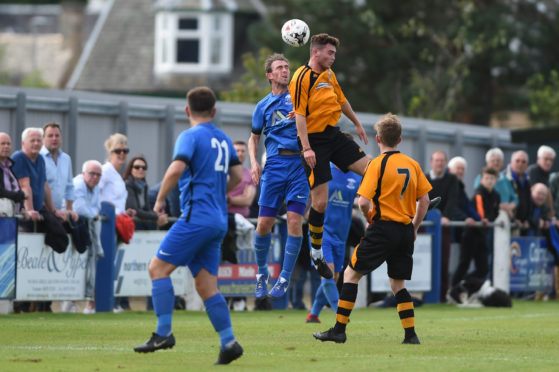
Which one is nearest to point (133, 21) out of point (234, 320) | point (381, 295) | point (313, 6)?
point (313, 6)

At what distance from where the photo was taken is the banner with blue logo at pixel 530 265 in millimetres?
22047

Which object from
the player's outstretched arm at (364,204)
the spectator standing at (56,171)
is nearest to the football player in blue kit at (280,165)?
the player's outstretched arm at (364,204)

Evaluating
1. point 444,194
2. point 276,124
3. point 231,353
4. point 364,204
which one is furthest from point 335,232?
point 444,194

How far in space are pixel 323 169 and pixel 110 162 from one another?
5.69 meters

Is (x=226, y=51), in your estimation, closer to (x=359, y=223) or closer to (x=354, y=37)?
(x=354, y=37)

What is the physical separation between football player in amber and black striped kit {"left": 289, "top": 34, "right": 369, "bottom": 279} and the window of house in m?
45.4

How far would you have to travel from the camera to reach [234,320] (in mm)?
15641

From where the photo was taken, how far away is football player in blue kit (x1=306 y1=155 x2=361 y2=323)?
14.0m

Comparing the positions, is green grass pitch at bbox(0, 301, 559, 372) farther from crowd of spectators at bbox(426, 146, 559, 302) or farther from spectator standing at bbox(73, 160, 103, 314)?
crowd of spectators at bbox(426, 146, 559, 302)

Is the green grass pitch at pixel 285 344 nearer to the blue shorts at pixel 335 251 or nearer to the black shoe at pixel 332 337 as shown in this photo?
the black shoe at pixel 332 337

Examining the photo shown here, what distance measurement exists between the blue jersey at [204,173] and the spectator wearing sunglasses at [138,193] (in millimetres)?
7599

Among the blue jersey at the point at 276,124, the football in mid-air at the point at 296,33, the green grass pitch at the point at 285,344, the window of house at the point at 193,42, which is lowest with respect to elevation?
the green grass pitch at the point at 285,344

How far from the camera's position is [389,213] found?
455 inches

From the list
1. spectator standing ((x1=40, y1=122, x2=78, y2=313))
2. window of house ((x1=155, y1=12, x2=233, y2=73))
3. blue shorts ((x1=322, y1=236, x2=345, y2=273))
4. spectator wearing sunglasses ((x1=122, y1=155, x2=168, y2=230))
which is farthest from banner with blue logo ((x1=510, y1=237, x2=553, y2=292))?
window of house ((x1=155, y1=12, x2=233, y2=73))
